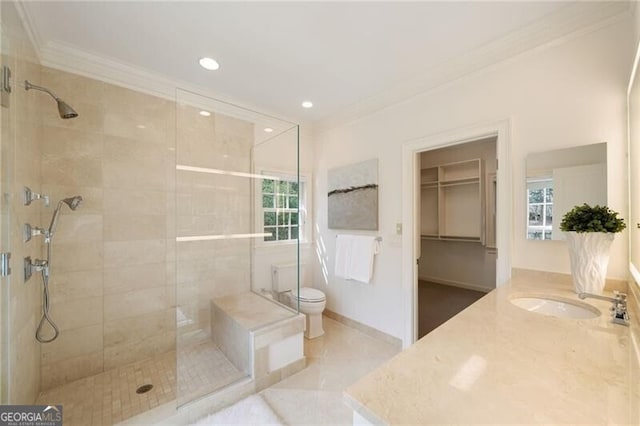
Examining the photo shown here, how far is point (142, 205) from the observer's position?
7.25 feet

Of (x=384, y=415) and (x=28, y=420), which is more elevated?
(x=384, y=415)

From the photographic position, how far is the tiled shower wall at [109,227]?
1885 millimetres

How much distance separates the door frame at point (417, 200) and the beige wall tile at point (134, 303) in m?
2.26

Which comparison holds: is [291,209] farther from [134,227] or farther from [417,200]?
[134,227]

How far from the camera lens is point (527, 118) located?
174 cm

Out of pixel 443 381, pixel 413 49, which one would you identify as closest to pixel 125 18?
pixel 413 49

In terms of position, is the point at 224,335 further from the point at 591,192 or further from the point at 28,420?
the point at 591,192

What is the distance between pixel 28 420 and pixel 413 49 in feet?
10.7

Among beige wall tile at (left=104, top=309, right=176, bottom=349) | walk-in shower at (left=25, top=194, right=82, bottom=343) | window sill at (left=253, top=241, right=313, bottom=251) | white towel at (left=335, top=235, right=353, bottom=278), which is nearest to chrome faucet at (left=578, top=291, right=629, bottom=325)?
white towel at (left=335, top=235, right=353, bottom=278)

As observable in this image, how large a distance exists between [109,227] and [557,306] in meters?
3.13

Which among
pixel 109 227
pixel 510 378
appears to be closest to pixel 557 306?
pixel 510 378

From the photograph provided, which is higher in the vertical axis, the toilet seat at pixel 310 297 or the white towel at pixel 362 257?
the white towel at pixel 362 257

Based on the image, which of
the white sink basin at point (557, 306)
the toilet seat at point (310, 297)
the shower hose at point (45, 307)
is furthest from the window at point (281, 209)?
the white sink basin at point (557, 306)

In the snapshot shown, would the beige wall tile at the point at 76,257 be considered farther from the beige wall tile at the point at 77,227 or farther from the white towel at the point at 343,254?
the white towel at the point at 343,254
